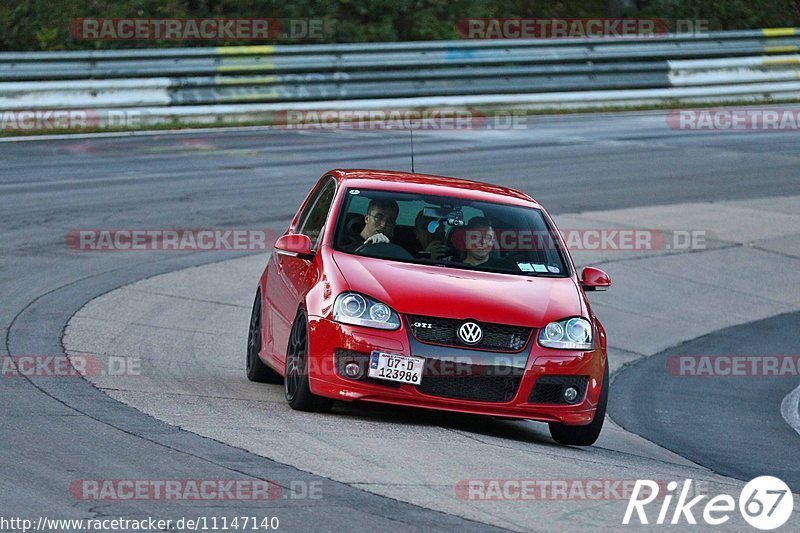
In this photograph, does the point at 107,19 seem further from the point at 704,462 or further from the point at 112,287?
the point at 704,462

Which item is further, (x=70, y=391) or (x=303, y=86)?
(x=303, y=86)

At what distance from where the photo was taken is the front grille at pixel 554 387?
8.65m

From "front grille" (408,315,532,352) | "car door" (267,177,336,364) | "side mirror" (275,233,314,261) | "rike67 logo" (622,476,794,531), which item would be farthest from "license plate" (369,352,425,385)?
"rike67 logo" (622,476,794,531)

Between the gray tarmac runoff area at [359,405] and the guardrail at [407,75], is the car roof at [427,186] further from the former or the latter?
the guardrail at [407,75]

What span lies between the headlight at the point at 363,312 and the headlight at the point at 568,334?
2.99 ft

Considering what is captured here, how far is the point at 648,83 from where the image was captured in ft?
92.1

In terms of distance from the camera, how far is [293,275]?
9641mm

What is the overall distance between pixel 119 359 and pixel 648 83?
63.7ft

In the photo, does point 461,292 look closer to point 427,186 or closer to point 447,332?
point 447,332

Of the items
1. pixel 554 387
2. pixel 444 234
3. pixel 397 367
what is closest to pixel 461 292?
pixel 397 367

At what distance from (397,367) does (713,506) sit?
2219 mm

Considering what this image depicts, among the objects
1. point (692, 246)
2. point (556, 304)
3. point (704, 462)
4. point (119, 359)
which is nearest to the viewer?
point (556, 304)

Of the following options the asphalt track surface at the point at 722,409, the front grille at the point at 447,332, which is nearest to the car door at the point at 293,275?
the front grille at the point at 447,332

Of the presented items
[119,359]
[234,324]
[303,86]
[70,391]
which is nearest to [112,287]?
[234,324]
